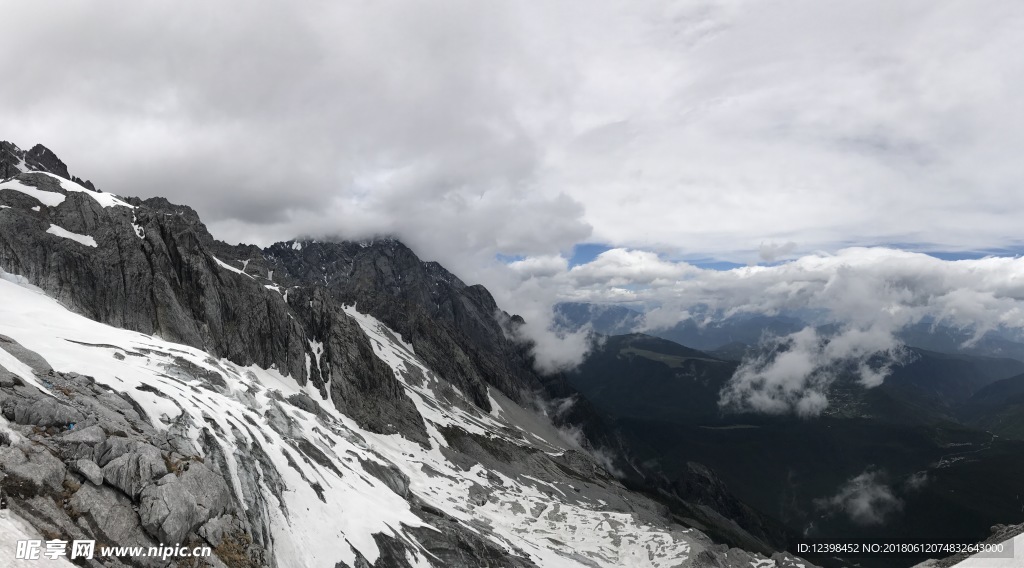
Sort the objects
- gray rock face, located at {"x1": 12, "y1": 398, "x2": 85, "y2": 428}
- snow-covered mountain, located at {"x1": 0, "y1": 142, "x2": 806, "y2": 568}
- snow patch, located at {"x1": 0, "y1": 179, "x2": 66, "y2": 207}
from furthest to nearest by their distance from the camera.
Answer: snow patch, located at {"x1": 0, "y1": 179, "x2": 66, "y2": 207} → snow-covered mountain, located at {"x1": 0, "y1": 142, "x2": 806, "y2": 568} → gray rock face, located at {"x1": 12, "y1": 398, "x2": 85, "y2": 428}

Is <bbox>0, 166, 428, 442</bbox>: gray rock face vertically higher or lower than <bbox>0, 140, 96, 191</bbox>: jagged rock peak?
lower

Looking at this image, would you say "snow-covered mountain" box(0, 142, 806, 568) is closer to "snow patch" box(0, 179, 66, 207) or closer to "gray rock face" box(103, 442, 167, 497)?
"gray rock face" box(103, 442, 167, 497)

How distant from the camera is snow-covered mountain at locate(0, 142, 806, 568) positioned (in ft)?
96.5

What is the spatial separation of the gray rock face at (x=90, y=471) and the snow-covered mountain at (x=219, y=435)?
0.33ft

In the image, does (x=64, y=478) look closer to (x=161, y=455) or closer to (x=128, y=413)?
(x=161, y=455)

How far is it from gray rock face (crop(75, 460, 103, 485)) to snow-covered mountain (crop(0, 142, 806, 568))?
0.10 m

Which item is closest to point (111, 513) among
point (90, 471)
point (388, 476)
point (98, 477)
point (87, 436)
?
point (98, 477)

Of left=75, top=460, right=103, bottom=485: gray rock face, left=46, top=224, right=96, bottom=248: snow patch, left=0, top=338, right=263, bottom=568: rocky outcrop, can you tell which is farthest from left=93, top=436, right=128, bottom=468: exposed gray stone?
left=46, top=224, right=96, bottom=248: snow patch

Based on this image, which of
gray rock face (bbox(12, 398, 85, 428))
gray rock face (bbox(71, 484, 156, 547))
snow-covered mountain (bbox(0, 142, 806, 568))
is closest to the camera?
gray rock face (bbox(71, 484, 156, 547))

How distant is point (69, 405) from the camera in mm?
32281

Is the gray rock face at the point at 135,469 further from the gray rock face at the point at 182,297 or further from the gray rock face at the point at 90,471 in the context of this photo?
the gray rock face at the point at 182,297

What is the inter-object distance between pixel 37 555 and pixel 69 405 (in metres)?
13.7

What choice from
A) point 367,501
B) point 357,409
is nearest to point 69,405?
point 367,501

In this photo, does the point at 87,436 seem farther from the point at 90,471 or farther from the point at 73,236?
the point at 73,236
